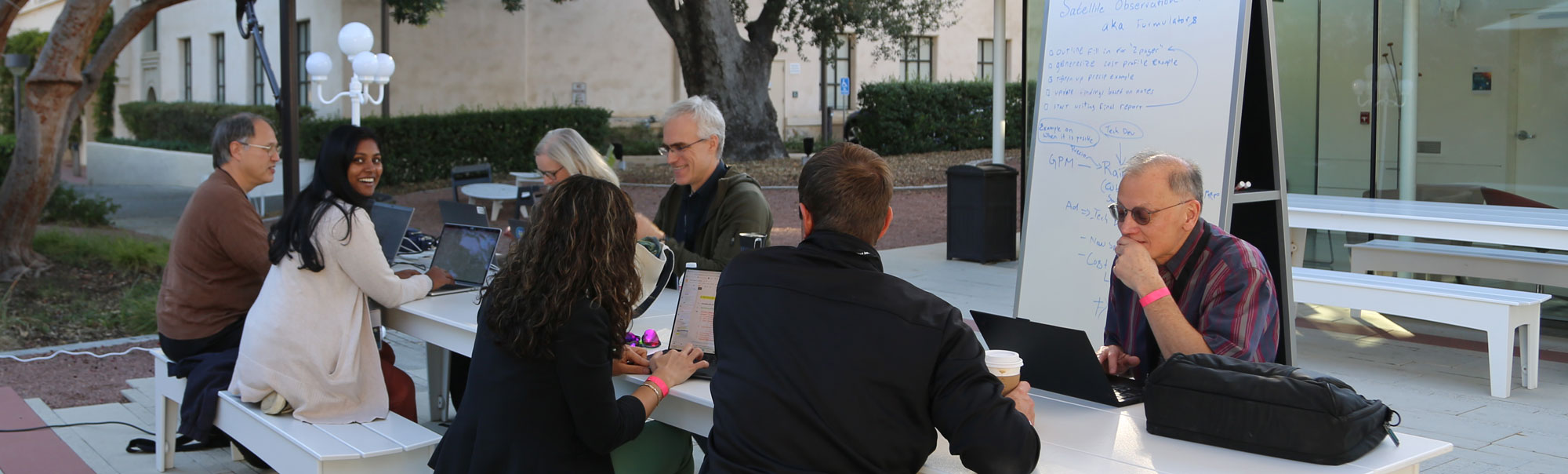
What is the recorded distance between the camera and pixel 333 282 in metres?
3.83

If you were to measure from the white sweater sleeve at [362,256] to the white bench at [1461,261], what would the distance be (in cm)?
600

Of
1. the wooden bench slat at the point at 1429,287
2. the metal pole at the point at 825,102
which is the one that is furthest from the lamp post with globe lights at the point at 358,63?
the metal pole at the point at 825,102

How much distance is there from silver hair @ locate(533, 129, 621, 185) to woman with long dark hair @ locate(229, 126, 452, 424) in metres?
0.81

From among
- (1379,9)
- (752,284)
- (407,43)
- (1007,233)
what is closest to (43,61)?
(1007,233)

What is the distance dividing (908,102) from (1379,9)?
14.0 m

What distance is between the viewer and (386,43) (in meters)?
20.8

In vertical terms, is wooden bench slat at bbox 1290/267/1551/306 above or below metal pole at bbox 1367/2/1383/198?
below

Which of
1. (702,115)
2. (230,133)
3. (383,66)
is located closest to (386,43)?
(383,66)

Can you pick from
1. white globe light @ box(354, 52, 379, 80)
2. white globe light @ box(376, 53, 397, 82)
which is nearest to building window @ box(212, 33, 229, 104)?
white globe light @ box(376, 53, 397, 82)

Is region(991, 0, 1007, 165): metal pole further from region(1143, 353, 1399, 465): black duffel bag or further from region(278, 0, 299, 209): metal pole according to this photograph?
region(1143, 353, 1399, 465): black duffel bag

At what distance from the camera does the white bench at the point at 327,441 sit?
349 centimetres

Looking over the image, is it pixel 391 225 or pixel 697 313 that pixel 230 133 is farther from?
pixel 697 313

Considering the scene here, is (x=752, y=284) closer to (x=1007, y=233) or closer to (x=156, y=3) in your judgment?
(x=1007, y=233)

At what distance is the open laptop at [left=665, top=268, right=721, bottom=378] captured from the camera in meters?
3.19
